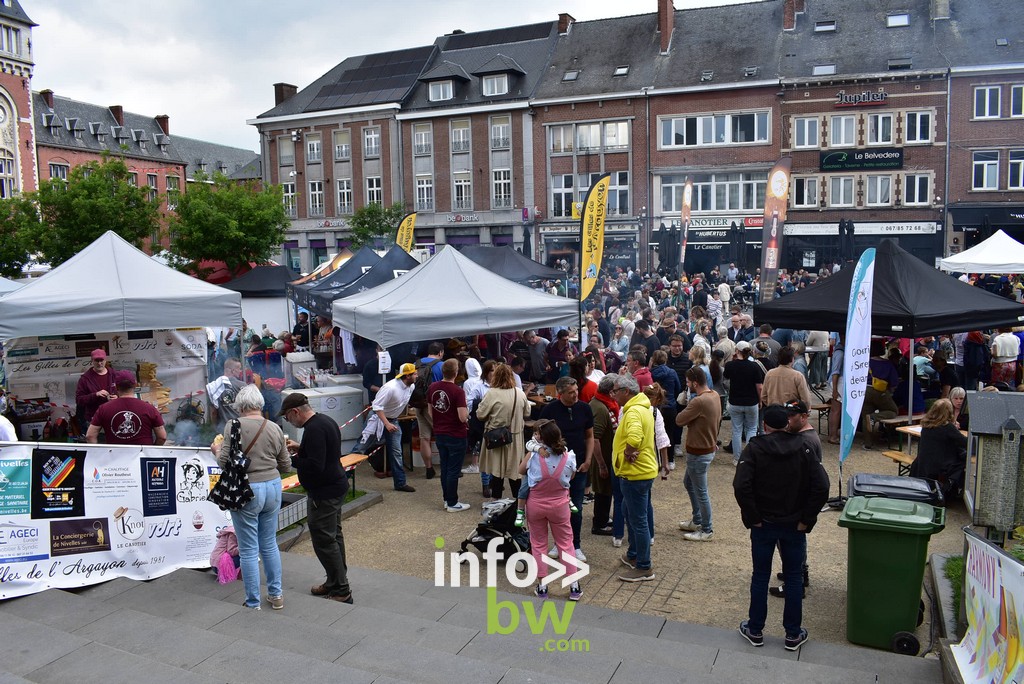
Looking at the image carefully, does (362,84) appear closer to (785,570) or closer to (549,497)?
(549,497)

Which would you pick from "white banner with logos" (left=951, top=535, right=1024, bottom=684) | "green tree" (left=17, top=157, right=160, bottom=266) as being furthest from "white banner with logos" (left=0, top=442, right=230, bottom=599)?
"green tree" (left=17, top=157, right=160, bottom=266)

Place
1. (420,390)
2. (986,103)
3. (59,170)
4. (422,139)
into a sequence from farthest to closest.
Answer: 1. (59,170)
2. (422,139)
3. (986,103)
4. (420,390)

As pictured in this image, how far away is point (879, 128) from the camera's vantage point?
110 ft

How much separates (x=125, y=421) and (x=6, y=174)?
165 ft

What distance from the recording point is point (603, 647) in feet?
15.7

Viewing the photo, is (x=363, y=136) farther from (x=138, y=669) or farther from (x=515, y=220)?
(x=138, y=669)

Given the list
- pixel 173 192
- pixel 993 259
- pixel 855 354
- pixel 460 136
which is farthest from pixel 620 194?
pixel 855 354

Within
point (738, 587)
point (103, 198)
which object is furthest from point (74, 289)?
point (103, 198)

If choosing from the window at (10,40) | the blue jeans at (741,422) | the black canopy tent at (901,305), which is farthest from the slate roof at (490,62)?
the blue jeans at (741,422)

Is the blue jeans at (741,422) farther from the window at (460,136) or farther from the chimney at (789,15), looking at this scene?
the window at (460,136)

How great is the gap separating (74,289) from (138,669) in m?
6.49

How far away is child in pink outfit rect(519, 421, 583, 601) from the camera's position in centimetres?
580

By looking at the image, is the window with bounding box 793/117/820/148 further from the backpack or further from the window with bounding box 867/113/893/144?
the backpack

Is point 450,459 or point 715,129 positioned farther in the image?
point 715,129
